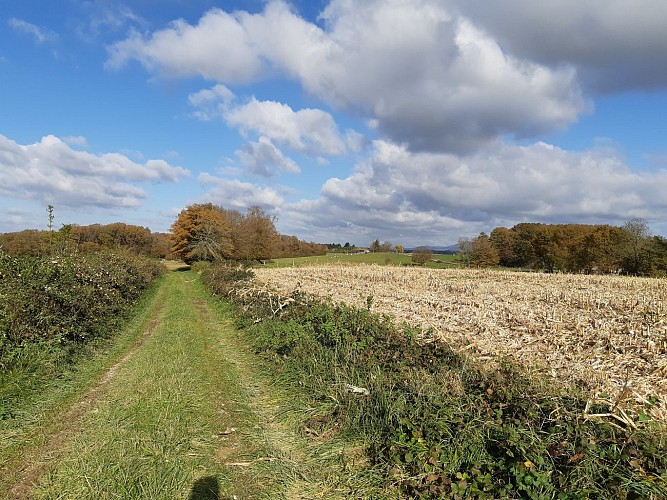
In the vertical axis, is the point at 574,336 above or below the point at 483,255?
below

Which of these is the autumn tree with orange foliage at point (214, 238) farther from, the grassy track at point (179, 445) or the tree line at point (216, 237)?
the grassy track at point (179, 445)

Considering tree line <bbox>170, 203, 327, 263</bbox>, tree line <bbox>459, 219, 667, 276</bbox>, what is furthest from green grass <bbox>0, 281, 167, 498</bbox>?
tree line <bbox>459, 219, 667, 276</bbox>

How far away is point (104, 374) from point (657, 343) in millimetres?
11549

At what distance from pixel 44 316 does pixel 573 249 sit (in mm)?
73776

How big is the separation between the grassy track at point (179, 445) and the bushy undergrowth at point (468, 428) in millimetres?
717

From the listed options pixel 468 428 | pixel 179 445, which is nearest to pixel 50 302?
pixel 179 445

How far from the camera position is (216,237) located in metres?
57.0

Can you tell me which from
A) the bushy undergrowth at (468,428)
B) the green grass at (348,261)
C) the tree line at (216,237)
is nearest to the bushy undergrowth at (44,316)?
the bushy undergrowth at (468,428)

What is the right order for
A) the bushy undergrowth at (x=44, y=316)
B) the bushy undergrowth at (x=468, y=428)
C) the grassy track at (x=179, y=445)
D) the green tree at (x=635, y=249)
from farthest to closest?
the green tree at (x=635, y=249), the bushy undergrowth at (x=44, y=316), the grassy track at (x=179, y=445), the bushy undergrowth at (x=468, y=428)

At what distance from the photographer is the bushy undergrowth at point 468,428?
367cm

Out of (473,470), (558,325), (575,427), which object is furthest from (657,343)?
(473,470)

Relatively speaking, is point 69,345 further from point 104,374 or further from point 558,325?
point 558,325

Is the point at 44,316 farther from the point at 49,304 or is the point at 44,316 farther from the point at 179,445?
the point at 179,445

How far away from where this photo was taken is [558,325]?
29.6 ft
